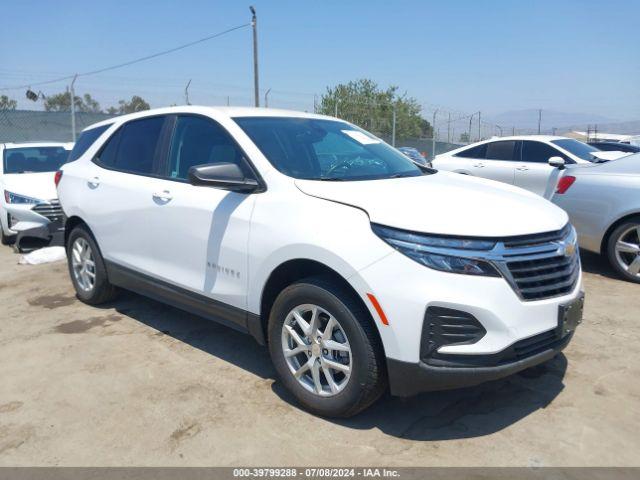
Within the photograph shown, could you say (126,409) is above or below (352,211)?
below

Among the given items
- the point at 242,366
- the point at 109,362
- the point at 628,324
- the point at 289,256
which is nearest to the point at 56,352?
the point at 109,362

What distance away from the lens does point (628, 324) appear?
4.55m

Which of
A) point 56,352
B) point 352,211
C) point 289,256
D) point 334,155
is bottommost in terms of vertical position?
point 56,352

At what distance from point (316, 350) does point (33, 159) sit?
7791 mm

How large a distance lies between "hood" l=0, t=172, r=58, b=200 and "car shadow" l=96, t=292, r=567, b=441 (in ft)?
16.1

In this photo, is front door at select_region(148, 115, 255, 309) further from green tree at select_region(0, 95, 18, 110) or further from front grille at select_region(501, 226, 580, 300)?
green tree at select_region(0, 95, 18, 110)

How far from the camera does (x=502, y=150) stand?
9617mm

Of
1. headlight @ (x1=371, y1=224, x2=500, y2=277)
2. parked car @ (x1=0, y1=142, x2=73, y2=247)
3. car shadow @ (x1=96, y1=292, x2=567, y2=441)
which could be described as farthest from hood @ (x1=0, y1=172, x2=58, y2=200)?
headlight @ (x1=371, y1=224, x2=500, y2=277)

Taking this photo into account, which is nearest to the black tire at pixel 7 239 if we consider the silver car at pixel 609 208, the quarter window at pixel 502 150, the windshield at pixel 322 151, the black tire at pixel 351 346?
the windshield at pixel 322 151

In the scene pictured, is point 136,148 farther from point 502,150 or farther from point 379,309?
point 502,150

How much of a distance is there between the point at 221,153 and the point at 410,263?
68.1 inches

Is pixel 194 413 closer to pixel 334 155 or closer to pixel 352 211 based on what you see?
pixel 352 211

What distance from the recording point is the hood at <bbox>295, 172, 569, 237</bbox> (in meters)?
Answer: 2.70

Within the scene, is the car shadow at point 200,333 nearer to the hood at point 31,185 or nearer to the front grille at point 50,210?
the front grille at point 50,210
